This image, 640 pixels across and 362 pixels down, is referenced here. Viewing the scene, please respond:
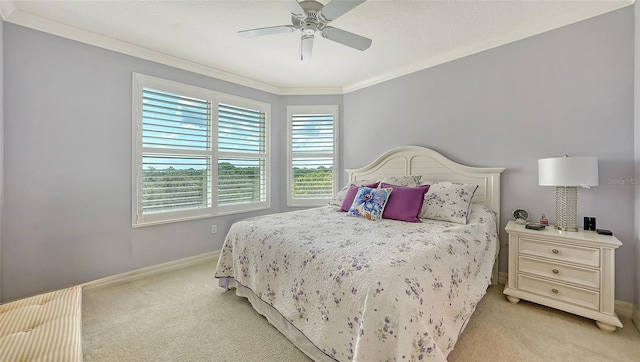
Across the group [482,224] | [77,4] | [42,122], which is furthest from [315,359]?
[77,4]

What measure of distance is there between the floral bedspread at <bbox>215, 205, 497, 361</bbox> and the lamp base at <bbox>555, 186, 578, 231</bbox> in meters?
0.49

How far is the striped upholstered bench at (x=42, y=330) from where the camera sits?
1127mm

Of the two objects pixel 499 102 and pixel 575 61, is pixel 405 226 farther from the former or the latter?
pixel 575 61

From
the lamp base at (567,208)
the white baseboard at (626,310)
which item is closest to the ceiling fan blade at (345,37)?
the lamp base at (567,208)

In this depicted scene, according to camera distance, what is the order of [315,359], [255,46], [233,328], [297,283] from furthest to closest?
[255,46]
[233,328]
[297,283]
[315,359]

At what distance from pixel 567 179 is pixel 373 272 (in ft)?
6.00

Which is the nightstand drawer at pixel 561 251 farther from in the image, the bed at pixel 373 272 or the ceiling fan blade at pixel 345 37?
the ceiling fan blade at pixel 345 37

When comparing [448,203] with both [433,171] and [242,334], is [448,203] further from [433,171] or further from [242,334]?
[242,334]

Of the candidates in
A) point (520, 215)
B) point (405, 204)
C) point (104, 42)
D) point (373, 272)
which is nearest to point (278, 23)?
point (104, 42)

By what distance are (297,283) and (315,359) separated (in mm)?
437

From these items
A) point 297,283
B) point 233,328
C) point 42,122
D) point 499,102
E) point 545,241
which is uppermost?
point 499,102

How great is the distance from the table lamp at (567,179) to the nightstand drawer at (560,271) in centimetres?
33

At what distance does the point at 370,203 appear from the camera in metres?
2.49

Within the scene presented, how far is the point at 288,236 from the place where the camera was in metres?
1.88
